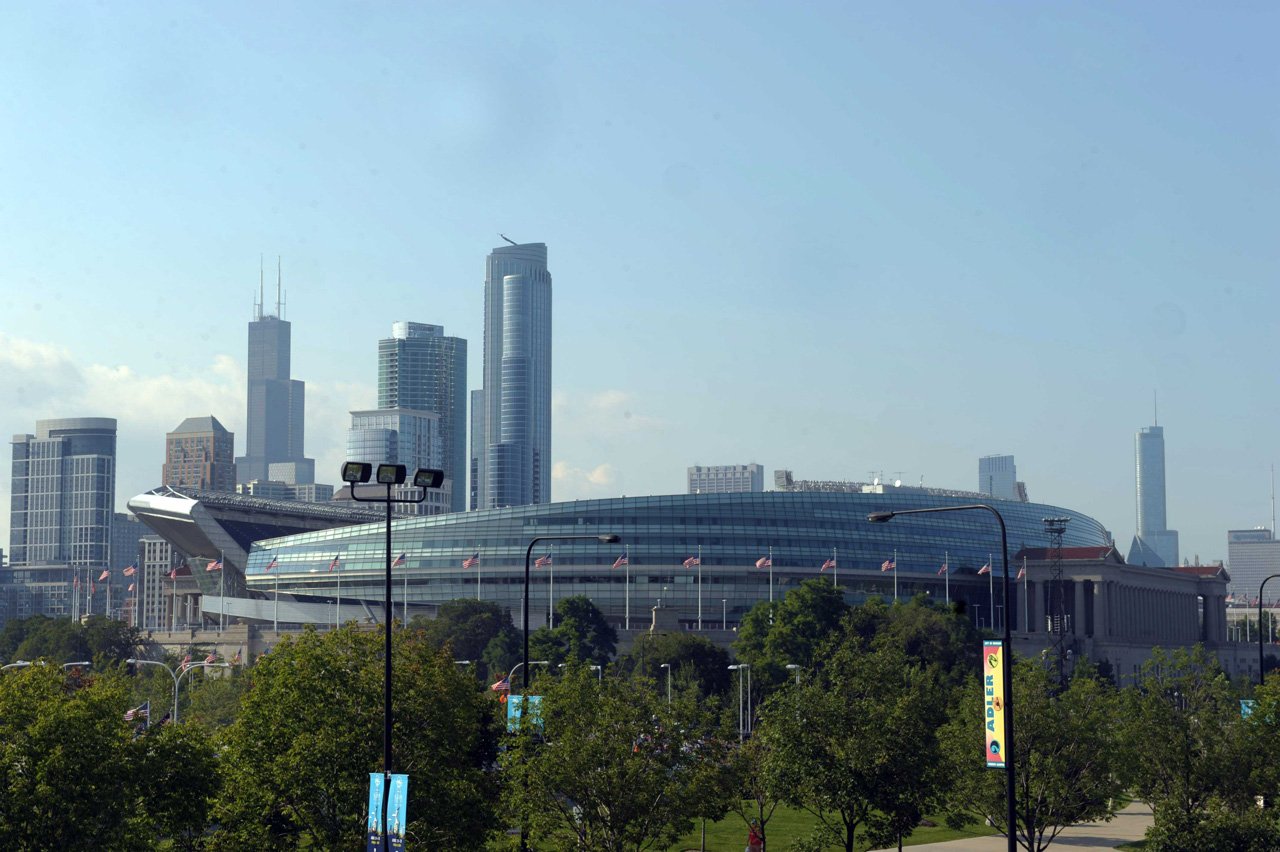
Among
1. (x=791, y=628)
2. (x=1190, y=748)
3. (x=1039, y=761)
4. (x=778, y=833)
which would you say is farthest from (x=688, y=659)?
(x=1039, y=761)

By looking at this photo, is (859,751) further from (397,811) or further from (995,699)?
(397,811)

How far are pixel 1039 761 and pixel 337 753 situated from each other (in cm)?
2584

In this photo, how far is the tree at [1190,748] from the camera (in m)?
50.8

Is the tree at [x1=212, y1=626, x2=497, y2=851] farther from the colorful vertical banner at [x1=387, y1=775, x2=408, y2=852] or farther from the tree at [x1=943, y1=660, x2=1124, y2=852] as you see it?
the tree at [x1=943, y1=660, x2=1124, y2=852]

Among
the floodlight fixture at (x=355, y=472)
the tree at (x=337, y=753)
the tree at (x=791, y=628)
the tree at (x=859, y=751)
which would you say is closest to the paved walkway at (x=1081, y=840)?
the tree at (x=859, y=751)

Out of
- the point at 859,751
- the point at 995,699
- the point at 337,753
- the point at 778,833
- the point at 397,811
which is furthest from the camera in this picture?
the point at 778,833

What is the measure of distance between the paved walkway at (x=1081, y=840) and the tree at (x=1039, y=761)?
757 cm

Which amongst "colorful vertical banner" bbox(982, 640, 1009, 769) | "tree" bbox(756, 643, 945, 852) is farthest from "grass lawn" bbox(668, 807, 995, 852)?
"colorful vertical banner" bbox(982, 640, 1009, 769)

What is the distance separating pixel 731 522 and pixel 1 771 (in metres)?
166

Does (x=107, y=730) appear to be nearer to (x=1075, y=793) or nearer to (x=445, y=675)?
(x=445, y=675)

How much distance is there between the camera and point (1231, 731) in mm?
51781

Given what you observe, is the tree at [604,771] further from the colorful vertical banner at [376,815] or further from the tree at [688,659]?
the tree at [688,659]

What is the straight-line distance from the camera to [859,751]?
46188 millimetres

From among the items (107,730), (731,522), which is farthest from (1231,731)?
(731,522)
